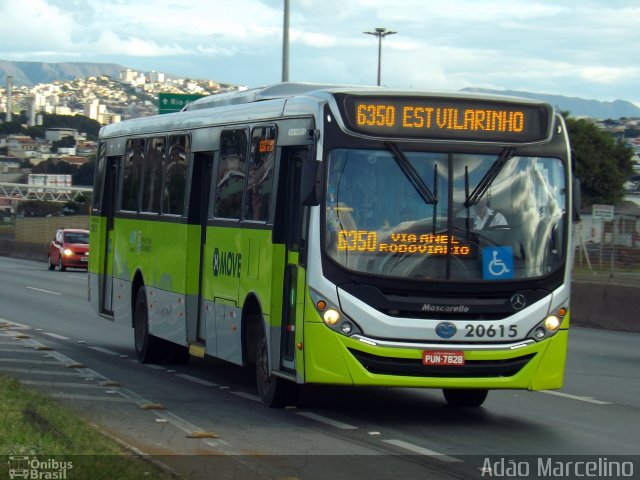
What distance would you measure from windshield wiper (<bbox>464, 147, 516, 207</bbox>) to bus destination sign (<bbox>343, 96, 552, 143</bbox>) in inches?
5.5

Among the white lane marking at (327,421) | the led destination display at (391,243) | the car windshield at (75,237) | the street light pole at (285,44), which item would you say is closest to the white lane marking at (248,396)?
the white lane marking at (327,421)

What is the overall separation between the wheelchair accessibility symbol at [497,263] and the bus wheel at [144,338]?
21.5 ft

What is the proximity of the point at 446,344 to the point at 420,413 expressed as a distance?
1475 mm

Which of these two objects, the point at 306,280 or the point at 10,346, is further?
the point at 10,346

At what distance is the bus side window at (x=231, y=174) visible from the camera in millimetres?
13672

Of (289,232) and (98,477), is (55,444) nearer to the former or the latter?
(98,477)

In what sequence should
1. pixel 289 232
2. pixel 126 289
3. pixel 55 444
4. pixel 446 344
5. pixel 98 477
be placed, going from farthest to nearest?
pixel 126 289 → pixel 289 232 → pixel 446 344 → pixel 55 444 → pixel 98 477

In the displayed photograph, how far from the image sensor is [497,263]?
11.6m

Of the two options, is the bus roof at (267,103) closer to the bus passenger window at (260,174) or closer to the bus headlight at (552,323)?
the bus passenger window at (260,174)

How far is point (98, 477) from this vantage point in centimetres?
789

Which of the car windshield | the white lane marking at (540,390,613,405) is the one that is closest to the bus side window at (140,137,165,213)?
the white lane marking at (540,390,613,405)

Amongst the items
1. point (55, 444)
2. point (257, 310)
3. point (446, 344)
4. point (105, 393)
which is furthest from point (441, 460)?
point (105, 393)

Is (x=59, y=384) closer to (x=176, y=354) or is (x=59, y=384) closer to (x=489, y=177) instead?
(x=176, y=354)

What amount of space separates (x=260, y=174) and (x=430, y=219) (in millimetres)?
2229
